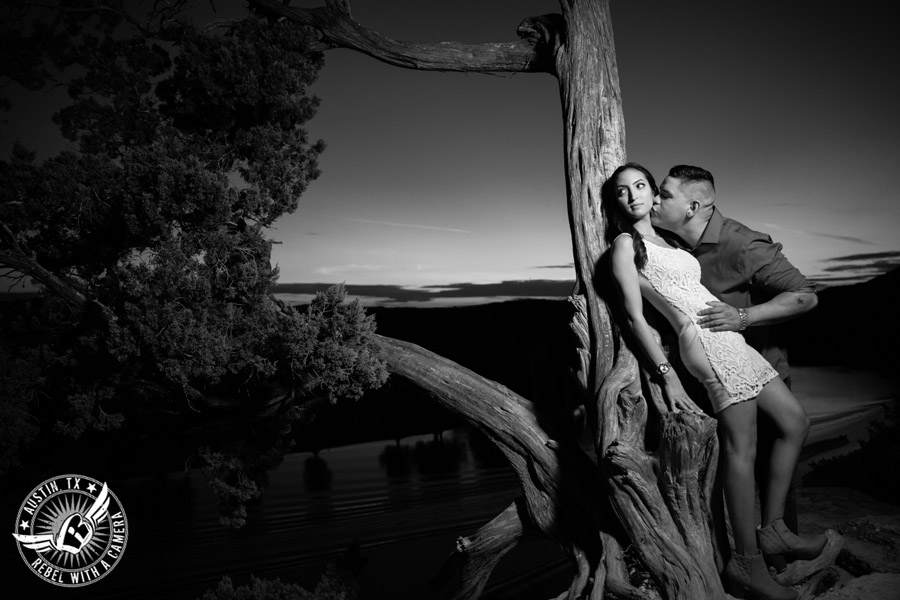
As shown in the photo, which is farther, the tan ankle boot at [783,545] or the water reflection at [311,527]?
the water reflection at [311,527]

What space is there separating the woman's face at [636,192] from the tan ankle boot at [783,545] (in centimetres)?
147

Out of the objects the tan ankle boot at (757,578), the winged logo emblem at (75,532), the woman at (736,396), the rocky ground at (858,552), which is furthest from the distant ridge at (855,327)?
the winged logo emblem at (75,532)

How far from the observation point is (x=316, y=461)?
437 inches

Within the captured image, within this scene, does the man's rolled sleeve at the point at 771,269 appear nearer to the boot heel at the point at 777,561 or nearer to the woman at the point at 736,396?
the woman at the point at 736,396

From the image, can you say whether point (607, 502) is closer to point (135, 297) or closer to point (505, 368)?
point (135, 297)

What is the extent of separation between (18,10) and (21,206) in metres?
1.18

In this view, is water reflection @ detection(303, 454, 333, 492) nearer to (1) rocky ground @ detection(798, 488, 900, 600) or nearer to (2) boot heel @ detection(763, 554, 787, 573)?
(1) rocky ground @ detection(798, 488, 900, 600)

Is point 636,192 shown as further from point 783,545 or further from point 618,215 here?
point 783,545

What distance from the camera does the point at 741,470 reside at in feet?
8.53

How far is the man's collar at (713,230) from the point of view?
275cm

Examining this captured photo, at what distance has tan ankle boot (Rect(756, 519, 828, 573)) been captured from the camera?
2.58 meters

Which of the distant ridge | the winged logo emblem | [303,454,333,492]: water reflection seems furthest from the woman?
[303,454,333,492]: water reflection

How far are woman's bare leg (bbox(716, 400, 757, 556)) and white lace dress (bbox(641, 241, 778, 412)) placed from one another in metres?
0.07

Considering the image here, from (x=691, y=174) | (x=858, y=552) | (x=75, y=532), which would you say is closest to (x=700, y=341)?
(x=691, y=174)
